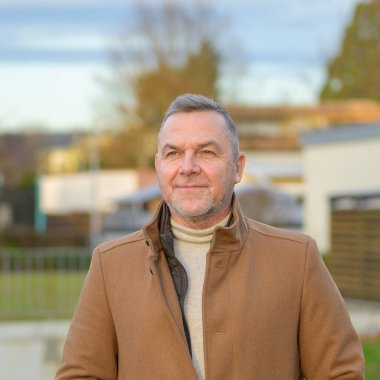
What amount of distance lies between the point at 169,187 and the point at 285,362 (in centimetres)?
62

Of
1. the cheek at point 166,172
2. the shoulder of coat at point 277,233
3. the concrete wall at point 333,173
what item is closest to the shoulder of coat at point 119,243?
the cheek at point 166,172

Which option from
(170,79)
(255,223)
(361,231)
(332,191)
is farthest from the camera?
(170,79)

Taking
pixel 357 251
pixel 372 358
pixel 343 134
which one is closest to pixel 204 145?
pixel 372 358

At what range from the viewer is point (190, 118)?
3537 mm

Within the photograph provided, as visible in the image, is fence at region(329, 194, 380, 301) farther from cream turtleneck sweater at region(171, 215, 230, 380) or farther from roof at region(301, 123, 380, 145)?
cream turtleneck sweater at region(171, 215, 230, 380)

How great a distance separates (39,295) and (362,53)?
21315mm

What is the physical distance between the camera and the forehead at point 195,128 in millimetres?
3520

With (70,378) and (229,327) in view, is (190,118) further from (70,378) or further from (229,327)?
(70,378)

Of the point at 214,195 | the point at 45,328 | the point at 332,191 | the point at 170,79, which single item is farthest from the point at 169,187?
the point at 170,79

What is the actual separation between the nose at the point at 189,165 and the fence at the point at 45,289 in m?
13.5

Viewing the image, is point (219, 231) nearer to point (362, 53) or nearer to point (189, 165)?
point (189, 165)

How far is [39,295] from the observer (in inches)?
755

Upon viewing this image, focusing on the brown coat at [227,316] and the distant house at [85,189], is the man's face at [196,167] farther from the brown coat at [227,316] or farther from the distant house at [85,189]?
the distant house at [85,189]

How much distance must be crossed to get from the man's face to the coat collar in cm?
6
